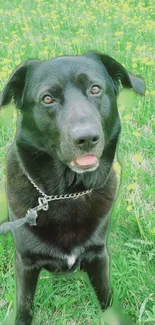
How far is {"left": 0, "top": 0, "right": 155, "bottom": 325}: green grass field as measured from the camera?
2057mm

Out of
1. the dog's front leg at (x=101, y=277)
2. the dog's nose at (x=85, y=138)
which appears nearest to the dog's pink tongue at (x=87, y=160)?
the dog's nose at (x=85, y=138)

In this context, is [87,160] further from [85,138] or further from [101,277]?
[101,277]

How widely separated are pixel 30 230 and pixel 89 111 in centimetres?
58

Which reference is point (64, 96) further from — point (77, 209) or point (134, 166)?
point (134, 166)

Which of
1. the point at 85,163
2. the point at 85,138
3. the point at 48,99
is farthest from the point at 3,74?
the point at 85,138

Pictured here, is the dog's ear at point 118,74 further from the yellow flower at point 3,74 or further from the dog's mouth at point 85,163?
the yellow flower at point 3,74

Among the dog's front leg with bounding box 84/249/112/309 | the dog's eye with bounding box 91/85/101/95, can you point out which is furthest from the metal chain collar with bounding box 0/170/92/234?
the dog's eye with bounding box 91/85/101/95

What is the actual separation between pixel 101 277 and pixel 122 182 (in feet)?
2.11

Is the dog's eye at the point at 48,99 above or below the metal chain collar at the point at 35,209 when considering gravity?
above

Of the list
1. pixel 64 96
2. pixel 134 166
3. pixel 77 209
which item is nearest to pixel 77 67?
pixel 64 96

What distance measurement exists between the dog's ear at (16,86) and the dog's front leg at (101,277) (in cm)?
79

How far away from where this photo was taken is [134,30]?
504cm

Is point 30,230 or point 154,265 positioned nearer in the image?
point 30,230

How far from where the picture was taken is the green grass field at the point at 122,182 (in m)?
2.06
